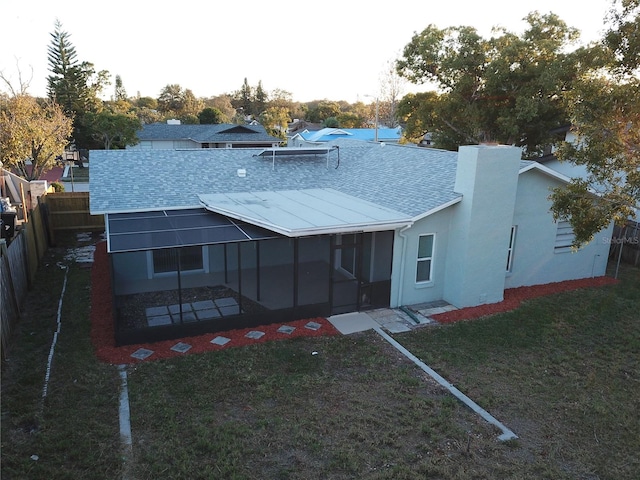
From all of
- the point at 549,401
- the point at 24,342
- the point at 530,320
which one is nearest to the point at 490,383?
the point at 549,401

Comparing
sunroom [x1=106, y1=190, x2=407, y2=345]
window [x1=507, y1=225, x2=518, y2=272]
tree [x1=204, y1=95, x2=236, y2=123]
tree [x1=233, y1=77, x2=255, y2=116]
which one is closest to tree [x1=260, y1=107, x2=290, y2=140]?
tree [x1=204, y1=95, x2=236, y2=123]

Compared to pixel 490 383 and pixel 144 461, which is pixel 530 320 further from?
pixel 144 461

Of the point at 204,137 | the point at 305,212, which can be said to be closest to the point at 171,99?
the point at 204,137

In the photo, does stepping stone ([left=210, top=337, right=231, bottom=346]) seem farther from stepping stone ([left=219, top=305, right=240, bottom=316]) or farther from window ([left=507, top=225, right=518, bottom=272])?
window ([left=507, top=225, right=518, bottom=272])

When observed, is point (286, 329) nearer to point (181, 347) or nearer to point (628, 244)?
point (181, 347)

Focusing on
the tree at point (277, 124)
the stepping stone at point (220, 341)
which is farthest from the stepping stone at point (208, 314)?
the tree at point (277, 124)
